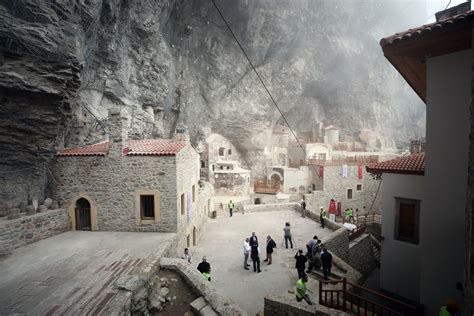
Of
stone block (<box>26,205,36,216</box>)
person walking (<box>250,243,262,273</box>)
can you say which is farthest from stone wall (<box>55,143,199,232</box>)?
person walking (<box>250,243,262,273</box>)

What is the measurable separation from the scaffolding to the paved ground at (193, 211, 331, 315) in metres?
10.8

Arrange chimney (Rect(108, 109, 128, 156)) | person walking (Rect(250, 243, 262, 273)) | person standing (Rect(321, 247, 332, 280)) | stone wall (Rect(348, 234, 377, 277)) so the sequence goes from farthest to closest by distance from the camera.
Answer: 1. stone wall (Rect(348, 234, 377, 277))
2. chimney (Rect(108, 109, 128, 156))
3. person walking (Rect(250, 243, 262, 273))
4. person standing (Rect(321, 247, 332, 280))

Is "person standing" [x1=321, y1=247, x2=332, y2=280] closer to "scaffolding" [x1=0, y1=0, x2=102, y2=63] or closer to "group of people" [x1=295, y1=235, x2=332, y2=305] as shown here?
"group of people" [x1=295, y1=235, x2=332, y2=305]

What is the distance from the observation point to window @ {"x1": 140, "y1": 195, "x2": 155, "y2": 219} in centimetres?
1166

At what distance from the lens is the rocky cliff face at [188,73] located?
9.02 meters

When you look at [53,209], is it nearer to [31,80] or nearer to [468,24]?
[31,80]

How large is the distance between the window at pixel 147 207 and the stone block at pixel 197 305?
5089mm

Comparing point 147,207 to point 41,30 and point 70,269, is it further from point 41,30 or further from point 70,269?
point 41,30

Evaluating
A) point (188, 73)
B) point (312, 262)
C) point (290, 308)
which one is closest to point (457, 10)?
point (290, 308)

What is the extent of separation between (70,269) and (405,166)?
12769 mm

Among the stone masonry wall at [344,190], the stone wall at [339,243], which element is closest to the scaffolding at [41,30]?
the stone wall at [339,243]

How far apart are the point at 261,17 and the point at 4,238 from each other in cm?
3803

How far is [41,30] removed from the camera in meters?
8.63

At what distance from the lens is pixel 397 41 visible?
565 cm
